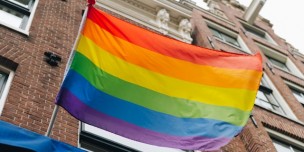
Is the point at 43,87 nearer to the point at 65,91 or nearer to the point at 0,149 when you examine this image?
the point at 65,91

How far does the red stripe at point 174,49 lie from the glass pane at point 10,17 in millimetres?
4219

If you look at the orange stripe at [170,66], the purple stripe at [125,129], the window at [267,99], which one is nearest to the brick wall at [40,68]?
the purple stripe at [125,129]

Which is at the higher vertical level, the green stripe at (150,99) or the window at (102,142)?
the green stripe at (150,99)

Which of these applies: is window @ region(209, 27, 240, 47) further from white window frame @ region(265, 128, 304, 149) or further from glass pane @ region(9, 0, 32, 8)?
glass pane @ region(9, 0, 32, 8)

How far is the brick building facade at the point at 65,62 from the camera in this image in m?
7.42

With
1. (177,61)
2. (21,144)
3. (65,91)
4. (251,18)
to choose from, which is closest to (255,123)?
(177,61)

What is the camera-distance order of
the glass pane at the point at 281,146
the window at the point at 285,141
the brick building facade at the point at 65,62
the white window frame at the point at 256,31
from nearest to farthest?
the brick building facade at the point at 65,62 → the glass pane at the point at 281,146 → the window at the point at 285,141 → the white window frame at the point at 256,31

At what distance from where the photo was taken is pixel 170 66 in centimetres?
693

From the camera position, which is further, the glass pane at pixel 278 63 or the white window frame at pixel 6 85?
the glass pane at pixel 278 63

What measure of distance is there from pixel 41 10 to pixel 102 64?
17.5ft

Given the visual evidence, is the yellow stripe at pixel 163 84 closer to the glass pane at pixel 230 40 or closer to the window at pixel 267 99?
the window at pixel 267 99

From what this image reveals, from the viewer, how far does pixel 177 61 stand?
7070mm

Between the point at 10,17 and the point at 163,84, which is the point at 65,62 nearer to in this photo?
the point at 10,17

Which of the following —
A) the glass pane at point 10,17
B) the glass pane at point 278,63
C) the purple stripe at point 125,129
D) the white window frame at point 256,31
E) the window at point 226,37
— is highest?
the white window frame at point 256,31
